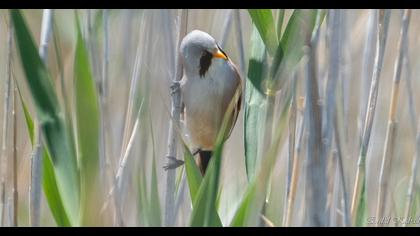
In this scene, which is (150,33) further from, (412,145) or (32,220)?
(412,145)

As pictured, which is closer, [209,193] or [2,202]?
[209,193]

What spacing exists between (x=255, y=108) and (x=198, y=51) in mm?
384

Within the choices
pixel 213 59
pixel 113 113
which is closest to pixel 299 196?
pixel 213 59

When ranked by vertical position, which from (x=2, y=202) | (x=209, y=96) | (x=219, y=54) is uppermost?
(x=219, y=54)

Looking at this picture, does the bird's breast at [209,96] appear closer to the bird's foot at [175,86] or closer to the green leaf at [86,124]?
the bird's foot at [175,86]

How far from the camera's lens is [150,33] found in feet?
4.17

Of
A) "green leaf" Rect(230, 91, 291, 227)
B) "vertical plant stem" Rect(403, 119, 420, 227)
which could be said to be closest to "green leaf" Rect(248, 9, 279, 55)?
"green leaf" Rect(230, 91, 291, 227)

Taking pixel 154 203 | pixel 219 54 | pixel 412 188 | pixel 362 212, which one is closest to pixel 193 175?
pixel 154 203

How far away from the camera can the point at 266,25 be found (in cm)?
106

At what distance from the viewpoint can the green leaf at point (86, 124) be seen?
91cm

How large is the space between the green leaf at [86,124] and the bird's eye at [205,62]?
60 centimetres

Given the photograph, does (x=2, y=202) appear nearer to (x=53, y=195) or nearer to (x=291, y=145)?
(x=53, y=195)
